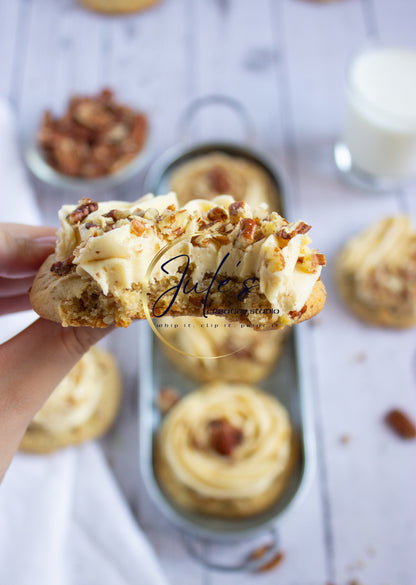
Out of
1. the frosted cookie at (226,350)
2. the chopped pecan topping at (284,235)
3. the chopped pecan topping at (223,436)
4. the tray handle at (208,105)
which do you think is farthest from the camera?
the tray handle at (208,105)

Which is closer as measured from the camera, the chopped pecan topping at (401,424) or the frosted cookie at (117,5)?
the chopped pecan topping at (401,424)

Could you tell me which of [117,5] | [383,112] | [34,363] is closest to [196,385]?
[34,363]

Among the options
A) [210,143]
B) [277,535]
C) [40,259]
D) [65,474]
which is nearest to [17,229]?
[40,259]

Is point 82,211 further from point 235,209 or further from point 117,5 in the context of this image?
point 117,5

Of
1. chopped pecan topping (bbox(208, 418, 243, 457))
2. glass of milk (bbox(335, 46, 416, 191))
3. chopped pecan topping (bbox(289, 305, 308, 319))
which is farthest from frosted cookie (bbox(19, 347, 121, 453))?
glass of milk (bbox(335, 46, 416, 191))

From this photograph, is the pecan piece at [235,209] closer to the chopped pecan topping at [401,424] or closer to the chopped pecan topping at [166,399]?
the chopped pecan topping at [166,399]

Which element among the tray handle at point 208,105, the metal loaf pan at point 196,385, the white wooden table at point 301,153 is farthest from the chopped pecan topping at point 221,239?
the tray handle at point 208,105

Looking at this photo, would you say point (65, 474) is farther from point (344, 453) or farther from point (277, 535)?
point (344, 453)
